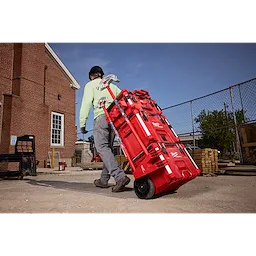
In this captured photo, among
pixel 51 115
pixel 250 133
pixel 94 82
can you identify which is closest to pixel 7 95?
pixel 51 115

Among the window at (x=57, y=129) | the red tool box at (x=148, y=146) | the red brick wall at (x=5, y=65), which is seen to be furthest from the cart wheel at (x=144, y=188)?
the window at (x=57, y=129)

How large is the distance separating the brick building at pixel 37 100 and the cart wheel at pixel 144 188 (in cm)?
984

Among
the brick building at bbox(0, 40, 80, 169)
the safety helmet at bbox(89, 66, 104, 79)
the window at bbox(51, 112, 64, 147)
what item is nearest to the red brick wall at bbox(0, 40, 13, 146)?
the brick building at bbox(0, 40, 80, 169)

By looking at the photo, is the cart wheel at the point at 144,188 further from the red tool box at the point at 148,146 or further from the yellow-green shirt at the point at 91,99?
the yellow-green shirt at the point at 91,99

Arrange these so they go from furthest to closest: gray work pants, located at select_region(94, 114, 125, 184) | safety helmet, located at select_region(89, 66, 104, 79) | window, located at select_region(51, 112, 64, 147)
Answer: window, located at select_region(51, 112, 64, 147) < safety helmet, located at select_region(89, 66, 104, 79) < gray work pants, located at select_region(94, 114, 125, 184)

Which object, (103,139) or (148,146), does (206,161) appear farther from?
(148,146)

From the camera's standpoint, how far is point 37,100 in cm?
1253

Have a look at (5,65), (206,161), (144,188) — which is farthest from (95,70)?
(5,65)

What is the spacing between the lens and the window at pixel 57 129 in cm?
1434

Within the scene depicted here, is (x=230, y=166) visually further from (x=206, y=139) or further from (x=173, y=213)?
(x=206, y=139)

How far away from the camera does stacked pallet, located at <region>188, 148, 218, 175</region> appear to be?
20.2 feet

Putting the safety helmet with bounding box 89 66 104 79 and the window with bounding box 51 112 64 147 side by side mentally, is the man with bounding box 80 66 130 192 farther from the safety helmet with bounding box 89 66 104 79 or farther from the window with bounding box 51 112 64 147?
the window with bounding box 51 112 64 147
